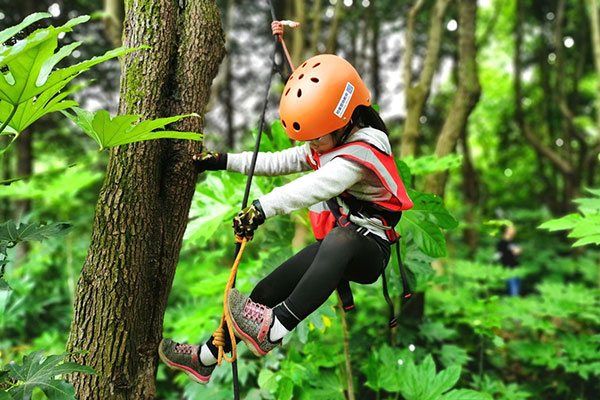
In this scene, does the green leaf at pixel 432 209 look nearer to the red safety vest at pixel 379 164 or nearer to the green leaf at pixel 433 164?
the red safety vest at pixel 379 164

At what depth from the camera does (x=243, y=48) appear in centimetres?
1158

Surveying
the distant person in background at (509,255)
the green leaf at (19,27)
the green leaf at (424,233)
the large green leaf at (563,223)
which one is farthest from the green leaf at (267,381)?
the distant person in background at (509,255)

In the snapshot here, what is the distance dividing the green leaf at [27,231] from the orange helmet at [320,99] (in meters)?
0.92

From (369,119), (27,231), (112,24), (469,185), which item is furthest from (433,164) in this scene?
(469,185)

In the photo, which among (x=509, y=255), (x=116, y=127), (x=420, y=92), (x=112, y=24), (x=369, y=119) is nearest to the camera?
(x=116, y=127)

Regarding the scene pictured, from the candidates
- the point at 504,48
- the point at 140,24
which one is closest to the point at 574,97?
the point at 504,48

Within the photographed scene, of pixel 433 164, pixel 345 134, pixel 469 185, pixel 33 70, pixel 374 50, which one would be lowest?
pixel 469 185

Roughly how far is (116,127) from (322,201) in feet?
2.76

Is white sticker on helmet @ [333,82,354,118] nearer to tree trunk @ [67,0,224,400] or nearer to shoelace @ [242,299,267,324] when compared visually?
tree trunk @ [67,0,224,400]

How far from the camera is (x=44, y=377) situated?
4.50 ft

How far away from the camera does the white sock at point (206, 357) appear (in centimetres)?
187

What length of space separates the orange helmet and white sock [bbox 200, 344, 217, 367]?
0.98 meters

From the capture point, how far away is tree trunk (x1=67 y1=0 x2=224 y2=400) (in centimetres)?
159

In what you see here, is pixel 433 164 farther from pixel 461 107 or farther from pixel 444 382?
pixel 461 107
